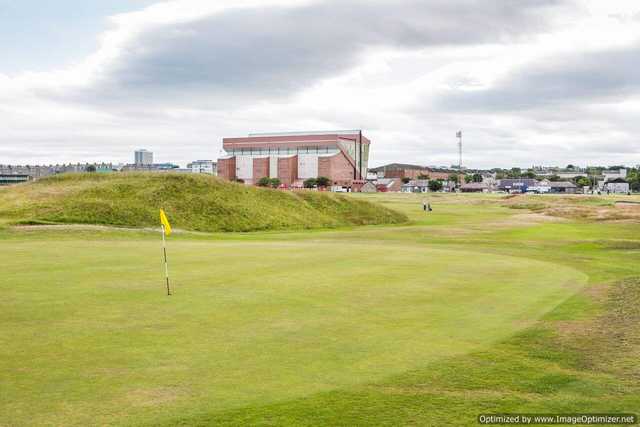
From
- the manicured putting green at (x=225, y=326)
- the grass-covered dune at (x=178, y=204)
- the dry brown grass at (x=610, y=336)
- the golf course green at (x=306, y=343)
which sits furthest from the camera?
the grass-covered dune at (x=178, y=204)

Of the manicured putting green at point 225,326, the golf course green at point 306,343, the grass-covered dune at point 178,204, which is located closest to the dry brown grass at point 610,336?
the golf course green at point 306,343

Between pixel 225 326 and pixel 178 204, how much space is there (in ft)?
168

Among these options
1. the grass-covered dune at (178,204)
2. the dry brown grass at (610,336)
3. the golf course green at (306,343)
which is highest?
the grass-covered dune at (178,204)

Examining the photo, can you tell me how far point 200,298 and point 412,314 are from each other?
6.03 metres

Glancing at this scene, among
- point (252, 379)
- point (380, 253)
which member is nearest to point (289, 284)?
point (252, 379)

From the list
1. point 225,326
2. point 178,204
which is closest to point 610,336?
point 225,326

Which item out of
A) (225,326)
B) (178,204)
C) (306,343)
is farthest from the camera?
(178,204)

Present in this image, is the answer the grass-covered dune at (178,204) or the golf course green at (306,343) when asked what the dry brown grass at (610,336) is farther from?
the grass-covered dune at (178,204)

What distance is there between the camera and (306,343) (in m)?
12.1

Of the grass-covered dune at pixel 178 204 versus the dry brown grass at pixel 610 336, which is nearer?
the dry brown grass at pixel 610 336

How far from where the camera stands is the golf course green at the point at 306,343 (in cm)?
890

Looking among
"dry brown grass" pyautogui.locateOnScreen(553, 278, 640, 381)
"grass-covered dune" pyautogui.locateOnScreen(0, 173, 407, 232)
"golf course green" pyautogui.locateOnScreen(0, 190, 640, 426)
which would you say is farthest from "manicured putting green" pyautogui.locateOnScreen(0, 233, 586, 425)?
"grass-covered dune" pyautogui.locateOnScreen(0, 173, 407, 232)

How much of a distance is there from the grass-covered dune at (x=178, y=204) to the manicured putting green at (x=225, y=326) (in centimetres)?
3158

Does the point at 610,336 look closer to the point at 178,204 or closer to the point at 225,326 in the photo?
the point at 225,326
